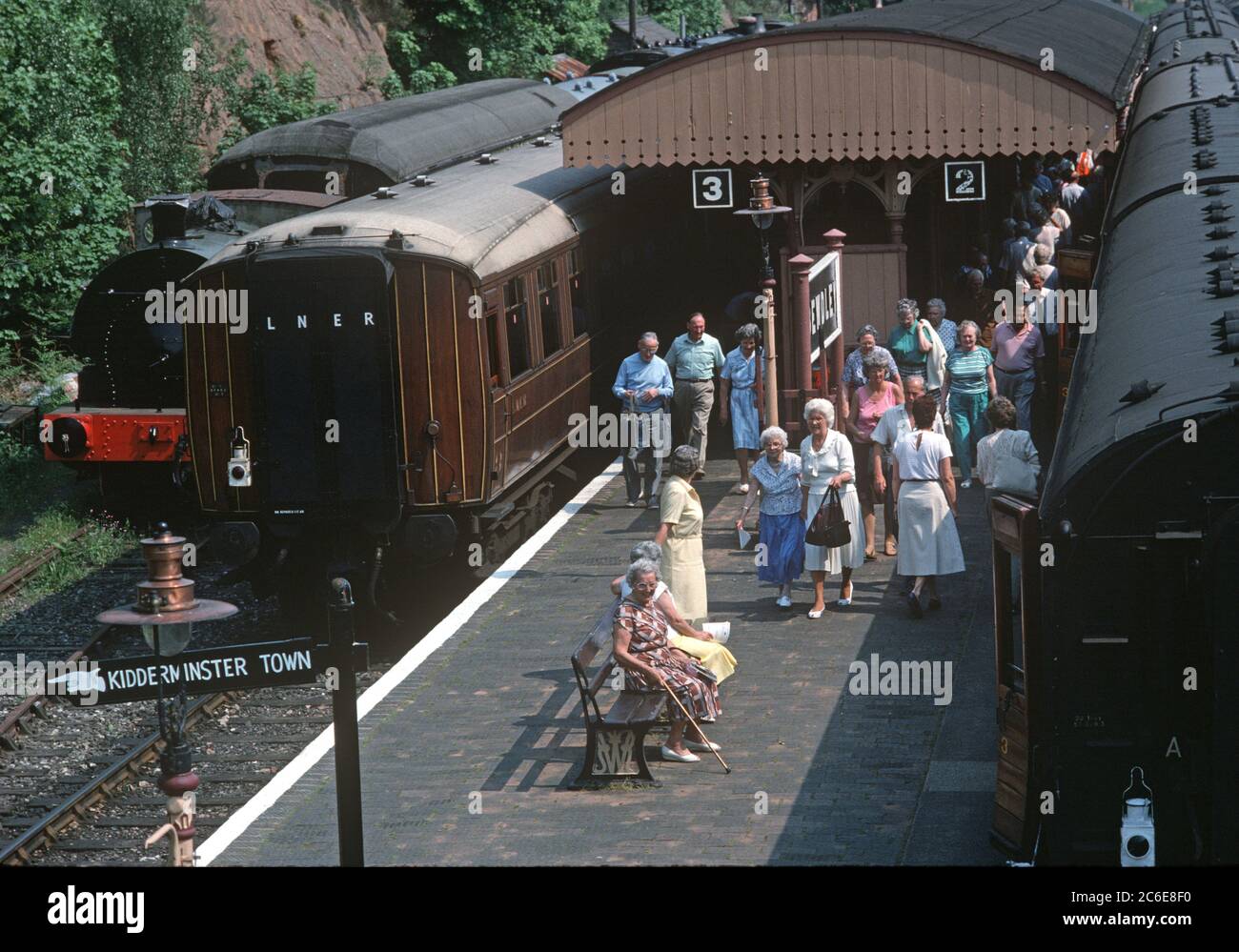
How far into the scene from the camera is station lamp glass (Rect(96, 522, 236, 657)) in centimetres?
757

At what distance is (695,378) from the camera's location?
18328mm

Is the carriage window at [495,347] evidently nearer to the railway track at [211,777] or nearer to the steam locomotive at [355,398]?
the steam locomotive at [355,398]

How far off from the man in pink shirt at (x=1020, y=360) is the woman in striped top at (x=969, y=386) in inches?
4.9

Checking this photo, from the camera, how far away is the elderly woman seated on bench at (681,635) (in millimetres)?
11539

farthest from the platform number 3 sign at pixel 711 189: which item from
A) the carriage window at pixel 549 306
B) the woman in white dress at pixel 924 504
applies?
the woman in white dress at pixel 924 504

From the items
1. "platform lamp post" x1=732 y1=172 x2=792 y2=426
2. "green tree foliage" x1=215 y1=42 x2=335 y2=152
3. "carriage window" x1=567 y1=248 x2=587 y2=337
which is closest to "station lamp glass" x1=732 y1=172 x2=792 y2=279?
"platform lamp post" x1=732 y1=172 x2=792 y2=426

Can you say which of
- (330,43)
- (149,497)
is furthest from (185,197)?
(330,43)

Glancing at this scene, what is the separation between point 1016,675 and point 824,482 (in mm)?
5128

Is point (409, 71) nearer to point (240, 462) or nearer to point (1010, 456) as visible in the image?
point (240, 462)

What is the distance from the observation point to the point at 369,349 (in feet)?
50.2

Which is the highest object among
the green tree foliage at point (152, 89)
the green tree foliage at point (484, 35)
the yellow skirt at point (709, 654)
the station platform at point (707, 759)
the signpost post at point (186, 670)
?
the green tree foliage at point (484, 35)

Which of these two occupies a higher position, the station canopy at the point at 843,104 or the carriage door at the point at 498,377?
the station canopy at the point at 843,104

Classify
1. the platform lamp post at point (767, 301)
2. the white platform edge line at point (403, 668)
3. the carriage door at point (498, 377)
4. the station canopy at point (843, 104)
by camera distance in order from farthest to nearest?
the station canopy at point (843, 104), the platform lamp post at point (767, 301), the carriage door at point (498, 377), the white platform edge line at point (403, 668)

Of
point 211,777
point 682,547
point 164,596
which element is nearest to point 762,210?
point 682,547
